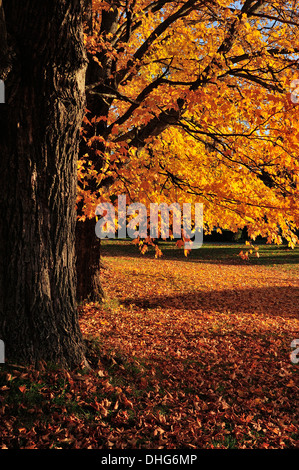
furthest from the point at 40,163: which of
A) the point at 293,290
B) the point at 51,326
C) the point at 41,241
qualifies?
the point at 293,290

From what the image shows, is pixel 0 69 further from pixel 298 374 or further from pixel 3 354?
pixel 298 374

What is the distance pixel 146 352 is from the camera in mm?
5566

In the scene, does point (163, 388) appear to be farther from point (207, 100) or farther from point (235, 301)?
point (235, 301)

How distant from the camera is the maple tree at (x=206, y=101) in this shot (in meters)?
6.46

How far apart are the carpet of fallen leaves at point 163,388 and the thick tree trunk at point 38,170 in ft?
1.78

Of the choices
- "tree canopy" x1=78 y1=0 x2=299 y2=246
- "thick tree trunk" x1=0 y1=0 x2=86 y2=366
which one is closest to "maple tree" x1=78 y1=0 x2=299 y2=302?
"tree canopy" x1=78 y1=0 x2=299 y2=246

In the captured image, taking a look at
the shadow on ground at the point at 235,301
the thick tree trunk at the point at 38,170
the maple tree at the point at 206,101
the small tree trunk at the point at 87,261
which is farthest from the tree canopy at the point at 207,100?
the shadow on ground at the point at 235,301

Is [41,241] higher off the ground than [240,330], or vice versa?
[41,241]

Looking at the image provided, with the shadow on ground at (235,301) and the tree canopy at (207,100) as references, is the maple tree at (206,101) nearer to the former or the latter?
the tree canopy at (207,100)

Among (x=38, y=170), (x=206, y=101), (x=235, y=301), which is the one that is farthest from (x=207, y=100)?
(x=235, y=301)

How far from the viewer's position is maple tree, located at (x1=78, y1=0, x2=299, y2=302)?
646cm

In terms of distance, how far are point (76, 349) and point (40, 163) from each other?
218 cm
